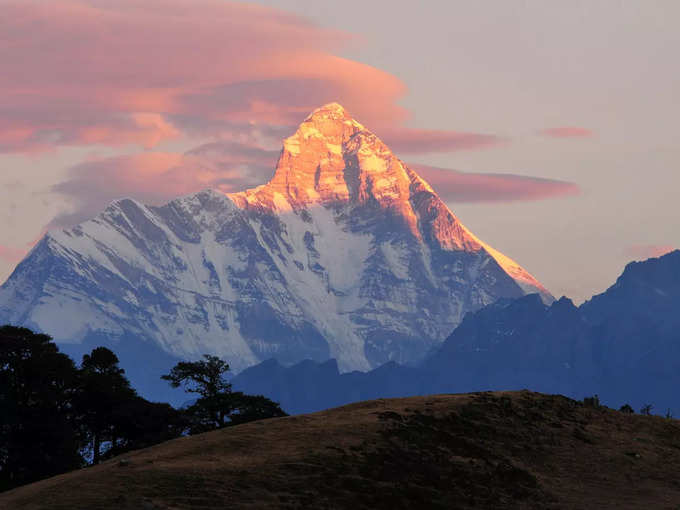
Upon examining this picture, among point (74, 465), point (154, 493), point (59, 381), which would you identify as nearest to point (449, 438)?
point (154, 493)

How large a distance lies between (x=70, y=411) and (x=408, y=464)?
203 feet

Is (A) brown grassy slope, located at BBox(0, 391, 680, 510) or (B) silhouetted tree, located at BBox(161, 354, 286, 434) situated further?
(B) silhouetted tree, located at BBox(161, 354, 286, 434)

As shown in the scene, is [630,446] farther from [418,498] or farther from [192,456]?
[192,456]

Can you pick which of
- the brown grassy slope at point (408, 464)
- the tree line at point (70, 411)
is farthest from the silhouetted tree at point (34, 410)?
the brown grassy slope at point (408, 464)

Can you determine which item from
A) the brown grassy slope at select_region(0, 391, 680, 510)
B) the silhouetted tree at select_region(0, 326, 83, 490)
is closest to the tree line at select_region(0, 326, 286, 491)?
the silhouetted tree at select_region(0, 326, 83, 490)

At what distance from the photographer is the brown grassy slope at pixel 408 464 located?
76.6 metres

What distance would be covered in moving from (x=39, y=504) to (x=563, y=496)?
3545 centimetres

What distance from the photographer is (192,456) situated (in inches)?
3342

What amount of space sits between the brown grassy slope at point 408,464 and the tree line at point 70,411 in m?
37.8

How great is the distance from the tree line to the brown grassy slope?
37.8 meters

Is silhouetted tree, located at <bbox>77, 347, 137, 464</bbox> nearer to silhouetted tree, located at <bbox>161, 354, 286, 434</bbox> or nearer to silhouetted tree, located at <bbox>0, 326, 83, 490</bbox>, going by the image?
silhouetted tree, located at <bbox>0, 326, 83, 490</bbox>

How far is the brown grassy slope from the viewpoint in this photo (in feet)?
251

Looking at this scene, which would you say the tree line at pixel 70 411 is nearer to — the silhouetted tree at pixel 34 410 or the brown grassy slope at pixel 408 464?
the silhouetted tree at pixel 34 410

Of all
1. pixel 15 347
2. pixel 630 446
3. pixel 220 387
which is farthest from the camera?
pixel 220 387
